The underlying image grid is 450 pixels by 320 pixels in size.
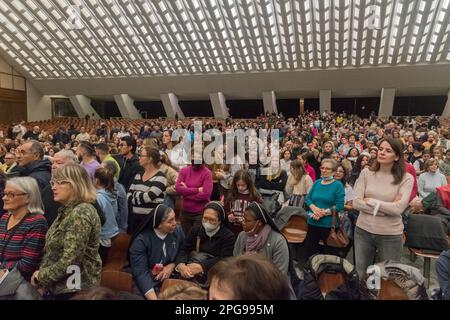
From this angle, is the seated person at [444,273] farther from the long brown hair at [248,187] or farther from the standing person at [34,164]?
the standing person at [34,164]

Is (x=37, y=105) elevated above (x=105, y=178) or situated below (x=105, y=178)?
above

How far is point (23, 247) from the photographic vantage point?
91.7 inches

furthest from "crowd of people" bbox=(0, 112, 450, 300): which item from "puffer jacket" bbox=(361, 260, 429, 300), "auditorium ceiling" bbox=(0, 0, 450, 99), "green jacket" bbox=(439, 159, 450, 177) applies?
"auditorium ceiling" bbox=(0, 0, 450, 99)

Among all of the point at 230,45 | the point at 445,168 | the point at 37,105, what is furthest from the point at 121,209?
the point at 37,105

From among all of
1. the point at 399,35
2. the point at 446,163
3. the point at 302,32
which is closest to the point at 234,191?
the point at 446,163

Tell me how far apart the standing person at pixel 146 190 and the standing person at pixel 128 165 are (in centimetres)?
46

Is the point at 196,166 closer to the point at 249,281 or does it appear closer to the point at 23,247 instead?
the point at 23,247

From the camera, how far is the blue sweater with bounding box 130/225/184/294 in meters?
2.79

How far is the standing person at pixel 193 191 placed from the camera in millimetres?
3955

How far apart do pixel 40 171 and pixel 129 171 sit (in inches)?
43.3

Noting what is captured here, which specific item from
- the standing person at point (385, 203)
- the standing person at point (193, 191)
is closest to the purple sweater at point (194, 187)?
the standing person at point (193, 191)

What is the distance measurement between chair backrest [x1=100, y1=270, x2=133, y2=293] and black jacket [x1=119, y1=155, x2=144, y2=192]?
1.71 m

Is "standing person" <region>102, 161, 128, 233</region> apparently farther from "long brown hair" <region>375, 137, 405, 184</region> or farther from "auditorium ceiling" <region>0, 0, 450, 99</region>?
"auditorium ceiling" <region>0, 0, 450, 99</region>

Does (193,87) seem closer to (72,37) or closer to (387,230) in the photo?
(72,37)
